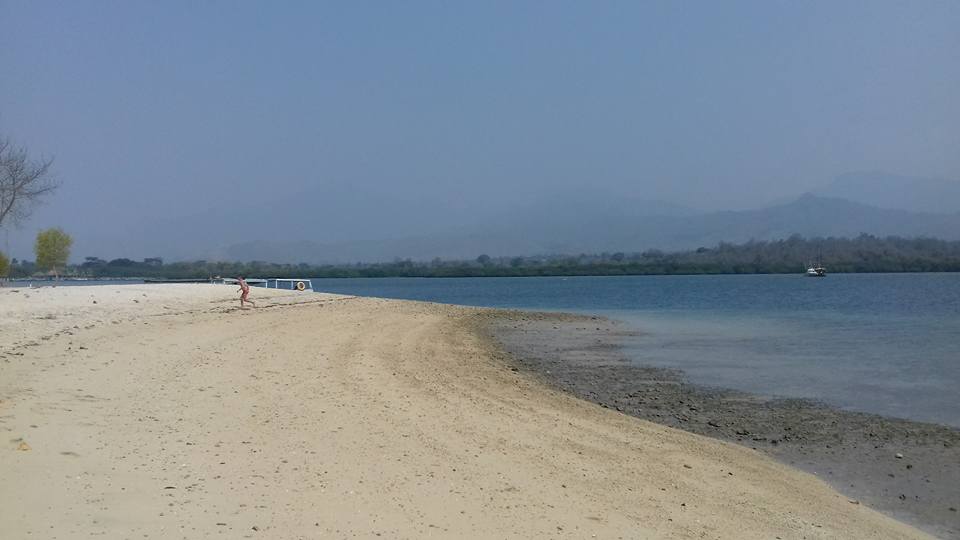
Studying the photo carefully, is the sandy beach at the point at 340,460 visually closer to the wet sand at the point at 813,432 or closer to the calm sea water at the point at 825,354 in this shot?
the wet sand at the point at 813,432

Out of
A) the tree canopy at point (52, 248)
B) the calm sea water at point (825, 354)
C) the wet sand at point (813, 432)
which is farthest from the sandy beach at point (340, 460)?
the tree canopy at point (52, 248)

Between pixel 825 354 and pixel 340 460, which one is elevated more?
pixel 340 460

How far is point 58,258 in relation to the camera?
61625 mm

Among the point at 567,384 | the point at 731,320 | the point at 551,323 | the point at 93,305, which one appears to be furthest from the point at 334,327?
the point at 731,320

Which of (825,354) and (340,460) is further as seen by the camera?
(825,354)

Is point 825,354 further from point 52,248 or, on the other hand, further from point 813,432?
point 52,248

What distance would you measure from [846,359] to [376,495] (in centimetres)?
1716

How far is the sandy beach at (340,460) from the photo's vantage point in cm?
526

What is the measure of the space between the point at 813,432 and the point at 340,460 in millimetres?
6986

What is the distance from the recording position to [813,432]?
1066cm

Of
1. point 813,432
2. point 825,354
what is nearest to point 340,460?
point 813,432

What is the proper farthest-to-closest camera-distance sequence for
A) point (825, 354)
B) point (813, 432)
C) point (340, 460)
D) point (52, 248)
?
point (52, 248) < point (825, 354) < point (813, 432) < point (340, 460)

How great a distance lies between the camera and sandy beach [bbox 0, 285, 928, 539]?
5.26m

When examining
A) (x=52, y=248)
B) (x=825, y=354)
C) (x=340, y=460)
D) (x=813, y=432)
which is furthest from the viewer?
(x=52, y=248)
